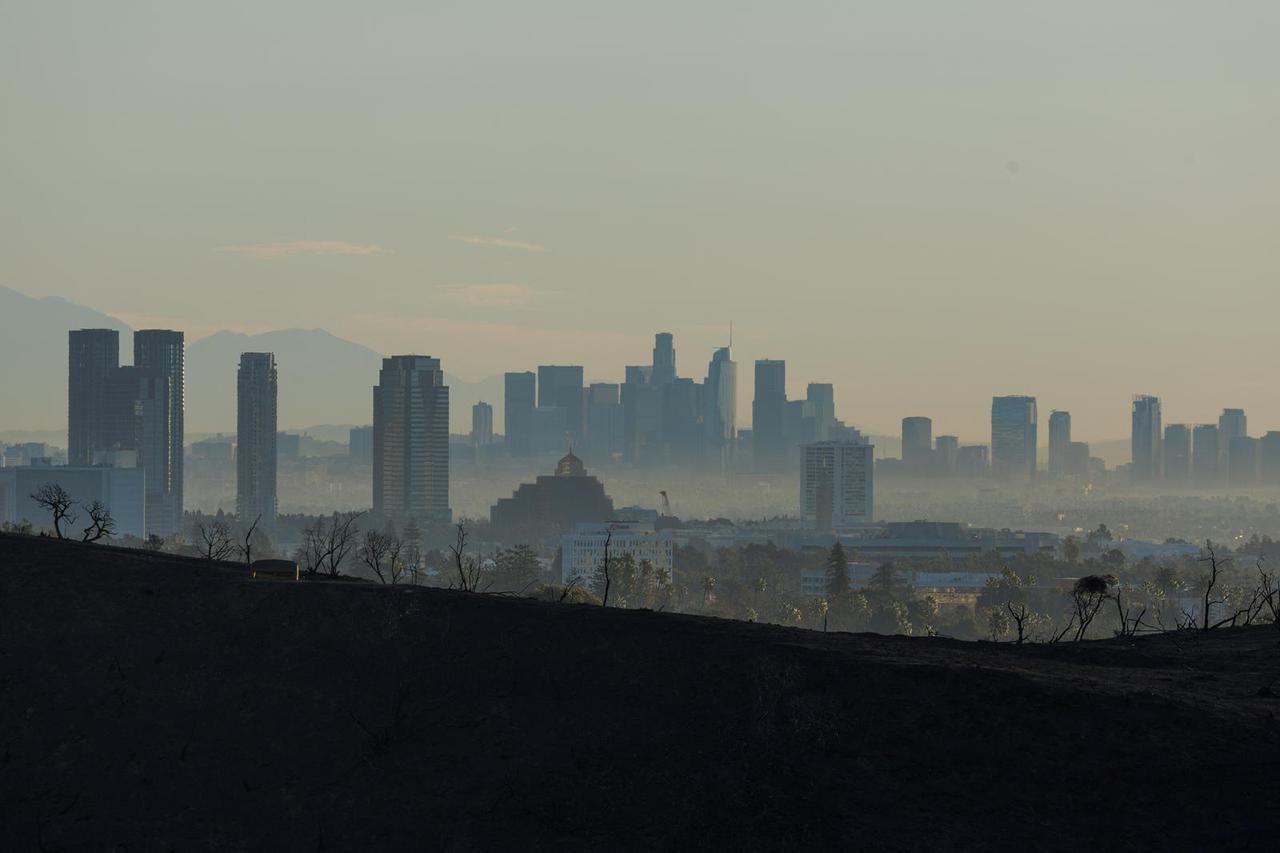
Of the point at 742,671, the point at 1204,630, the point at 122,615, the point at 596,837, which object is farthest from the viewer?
the point at 1204,630

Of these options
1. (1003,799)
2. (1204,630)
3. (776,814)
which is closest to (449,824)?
(776,814)

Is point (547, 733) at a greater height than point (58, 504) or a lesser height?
lesser

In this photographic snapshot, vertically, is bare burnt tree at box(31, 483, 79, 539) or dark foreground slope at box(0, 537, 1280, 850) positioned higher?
bare burnt tree at box(31, 483, 79, 539)

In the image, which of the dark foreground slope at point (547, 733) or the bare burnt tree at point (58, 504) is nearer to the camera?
the dark foreground slope at point (547, 733)

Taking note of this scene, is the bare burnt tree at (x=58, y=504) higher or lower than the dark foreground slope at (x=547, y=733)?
higher

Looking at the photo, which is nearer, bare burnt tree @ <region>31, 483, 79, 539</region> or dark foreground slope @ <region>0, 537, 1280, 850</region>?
dark foreground slope @ <region>0, 537, 1280, 850</region>

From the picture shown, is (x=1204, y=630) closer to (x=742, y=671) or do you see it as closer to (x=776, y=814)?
(x=742, y=671)

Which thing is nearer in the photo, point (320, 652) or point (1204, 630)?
point (320, 652)

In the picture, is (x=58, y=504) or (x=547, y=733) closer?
(x=547, y=733)
